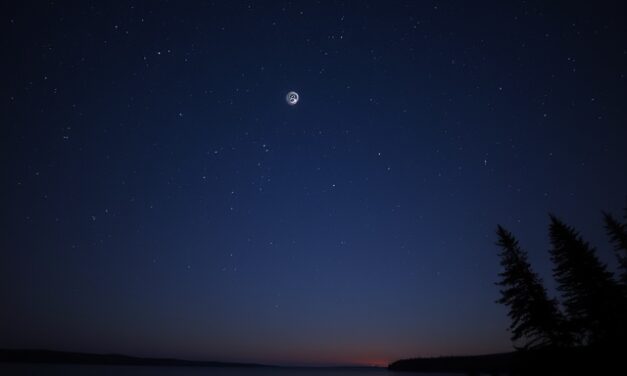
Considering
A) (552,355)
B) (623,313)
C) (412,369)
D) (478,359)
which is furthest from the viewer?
(412,369)

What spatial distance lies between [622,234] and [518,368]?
17.6 m

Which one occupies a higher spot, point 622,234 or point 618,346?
point 622,234

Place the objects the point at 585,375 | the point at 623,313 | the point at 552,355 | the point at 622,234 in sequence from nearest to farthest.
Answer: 1. the point at 585,375
2. the point at 552,355
3. the point at 623,313
4. the point at 622,234

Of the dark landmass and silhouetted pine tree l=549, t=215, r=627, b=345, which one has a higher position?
silhouetted pine tree l=549, t=215, r=627, b=345

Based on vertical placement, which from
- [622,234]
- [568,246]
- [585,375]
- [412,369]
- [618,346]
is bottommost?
[412,369]

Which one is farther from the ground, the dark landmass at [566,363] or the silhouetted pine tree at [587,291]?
the silhouetted pine tree at [587,291]

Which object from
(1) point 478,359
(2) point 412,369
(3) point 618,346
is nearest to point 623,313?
(3) point 618,346

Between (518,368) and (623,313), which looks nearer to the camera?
(518,368)

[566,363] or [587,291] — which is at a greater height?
[587,291]

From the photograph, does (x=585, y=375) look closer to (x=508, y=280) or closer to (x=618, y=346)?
(x=618, y=346)

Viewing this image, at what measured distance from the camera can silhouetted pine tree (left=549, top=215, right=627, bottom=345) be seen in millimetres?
20328

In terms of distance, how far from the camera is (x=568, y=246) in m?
22.4

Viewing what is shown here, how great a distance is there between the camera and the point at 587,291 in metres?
21.4

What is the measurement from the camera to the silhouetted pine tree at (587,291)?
800 inches
